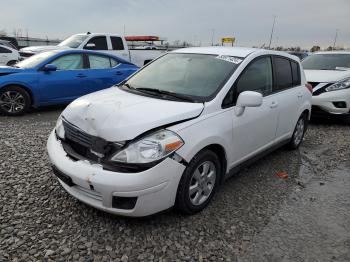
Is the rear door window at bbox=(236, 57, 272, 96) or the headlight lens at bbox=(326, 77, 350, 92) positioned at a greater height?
the rear door window at bbox=(236, 57, 272, 96)

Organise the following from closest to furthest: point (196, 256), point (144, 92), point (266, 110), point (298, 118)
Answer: point (196, 256) < point (144, 92) < point (266, 110) < point (298, 118)

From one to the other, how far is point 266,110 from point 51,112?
5496 mm

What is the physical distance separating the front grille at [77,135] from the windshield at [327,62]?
753cm

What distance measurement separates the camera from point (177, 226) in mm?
3297

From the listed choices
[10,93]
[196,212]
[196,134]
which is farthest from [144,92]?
[10,93]

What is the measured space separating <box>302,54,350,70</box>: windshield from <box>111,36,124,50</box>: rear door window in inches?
274

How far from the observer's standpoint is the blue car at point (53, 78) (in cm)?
736

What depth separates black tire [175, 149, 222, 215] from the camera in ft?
10.5

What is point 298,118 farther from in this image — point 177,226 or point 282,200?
point 177,226

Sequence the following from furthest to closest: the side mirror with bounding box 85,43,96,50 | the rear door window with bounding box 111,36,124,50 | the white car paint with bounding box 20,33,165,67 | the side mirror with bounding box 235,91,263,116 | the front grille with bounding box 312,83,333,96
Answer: the rear door window with bounding box 111,36,124,50 < the side mirror with bounding box 85,43,96,50 < the white car paint with bounding box 20,33,165,67 < the front grille with bounding box 312,83,333,96 < the side mirror with bounding box 235,91,263,116

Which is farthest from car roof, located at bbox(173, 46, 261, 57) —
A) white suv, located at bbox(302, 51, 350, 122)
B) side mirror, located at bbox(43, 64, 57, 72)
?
white suv, located at bbox(302, 51, 350, 122)

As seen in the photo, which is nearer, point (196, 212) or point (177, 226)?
point (177, 226)

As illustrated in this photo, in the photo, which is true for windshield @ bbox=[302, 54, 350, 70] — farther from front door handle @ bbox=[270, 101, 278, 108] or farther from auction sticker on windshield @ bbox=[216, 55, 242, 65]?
auction sticker on windshield @ bbox=[216, 55, 242, 65]

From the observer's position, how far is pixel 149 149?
2965mm
